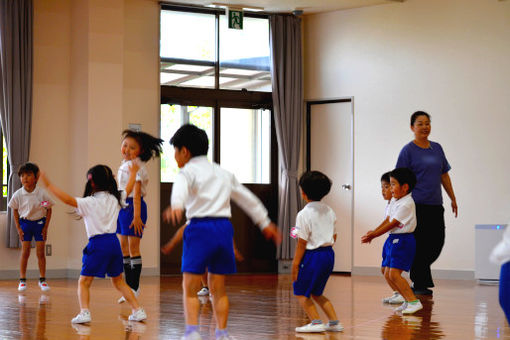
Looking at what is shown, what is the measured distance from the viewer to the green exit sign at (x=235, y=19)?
9609 millimetres

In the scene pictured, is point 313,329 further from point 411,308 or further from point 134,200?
point 134,200

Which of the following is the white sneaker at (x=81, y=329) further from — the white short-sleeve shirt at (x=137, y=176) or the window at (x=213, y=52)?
the window at (x=213, y=52)

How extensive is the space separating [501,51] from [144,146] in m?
5.03

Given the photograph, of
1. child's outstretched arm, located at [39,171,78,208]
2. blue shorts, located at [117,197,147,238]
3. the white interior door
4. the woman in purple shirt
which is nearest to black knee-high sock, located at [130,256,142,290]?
blue shorts, located at [117,197,147,238]

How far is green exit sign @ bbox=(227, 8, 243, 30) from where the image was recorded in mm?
9609

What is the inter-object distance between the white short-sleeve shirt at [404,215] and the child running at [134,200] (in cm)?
186

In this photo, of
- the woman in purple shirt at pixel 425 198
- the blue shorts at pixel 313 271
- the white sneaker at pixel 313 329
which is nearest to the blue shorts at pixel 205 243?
the blue shorts at pixel 313 271

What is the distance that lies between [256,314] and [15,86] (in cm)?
461

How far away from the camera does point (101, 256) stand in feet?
15.8

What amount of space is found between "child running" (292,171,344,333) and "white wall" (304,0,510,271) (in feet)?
15.8

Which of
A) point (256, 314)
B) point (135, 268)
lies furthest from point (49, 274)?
point (256, 314)

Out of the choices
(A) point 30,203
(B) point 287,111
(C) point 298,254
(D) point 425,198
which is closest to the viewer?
(C) point 298,254

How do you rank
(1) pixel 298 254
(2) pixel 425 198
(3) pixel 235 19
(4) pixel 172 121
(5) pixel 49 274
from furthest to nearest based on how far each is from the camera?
(3) pixel 235 19
(4) pixel 172 121
(5) pixel 49 274
(2) pixel 425 198
(1) pixel 298 254

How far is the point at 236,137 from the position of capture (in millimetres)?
10031
